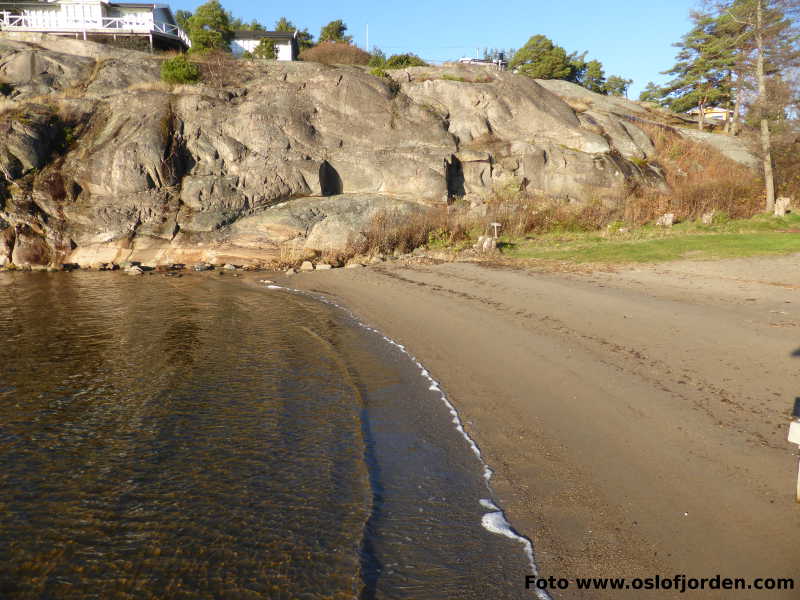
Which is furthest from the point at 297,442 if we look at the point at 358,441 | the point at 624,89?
the point at 624,89

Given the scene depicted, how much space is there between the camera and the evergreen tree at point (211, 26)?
36144 millimetres

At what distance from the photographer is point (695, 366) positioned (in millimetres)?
7223

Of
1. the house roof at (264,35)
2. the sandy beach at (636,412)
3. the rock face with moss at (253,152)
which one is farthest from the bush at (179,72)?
the sandy beach at (636,412)

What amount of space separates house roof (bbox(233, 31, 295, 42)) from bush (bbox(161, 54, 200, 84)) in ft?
64.4

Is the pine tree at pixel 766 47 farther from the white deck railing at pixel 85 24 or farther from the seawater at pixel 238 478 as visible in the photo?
the white deck railing at pixel 85 24

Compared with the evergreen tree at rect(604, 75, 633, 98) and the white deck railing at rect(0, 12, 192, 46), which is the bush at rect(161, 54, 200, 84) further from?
the evergreen tree at rect(604, 75, 633, 98)

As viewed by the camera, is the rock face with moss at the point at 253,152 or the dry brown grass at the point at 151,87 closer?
the rock face with moss at the point at 253,152

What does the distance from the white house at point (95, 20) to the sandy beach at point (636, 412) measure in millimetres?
38285

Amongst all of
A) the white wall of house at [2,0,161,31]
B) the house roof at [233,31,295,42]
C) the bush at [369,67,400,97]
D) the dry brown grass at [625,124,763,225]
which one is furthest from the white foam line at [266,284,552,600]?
the house roof at [233,31,295,42]

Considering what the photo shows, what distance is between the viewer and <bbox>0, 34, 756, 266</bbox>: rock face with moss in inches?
959

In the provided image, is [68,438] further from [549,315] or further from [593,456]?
[549,315]

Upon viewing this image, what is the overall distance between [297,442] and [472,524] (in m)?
2.48

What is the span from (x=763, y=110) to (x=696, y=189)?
427 cm

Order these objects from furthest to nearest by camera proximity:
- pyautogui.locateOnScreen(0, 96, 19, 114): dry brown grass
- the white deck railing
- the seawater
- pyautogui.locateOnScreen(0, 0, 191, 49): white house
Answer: pyautogui.locateOnScreen(0, 0, 191, 49): white house < the white deck railing < pyautogui.locateOnScreen(0, 96, 19, 114): dry brown grass < the seawater
